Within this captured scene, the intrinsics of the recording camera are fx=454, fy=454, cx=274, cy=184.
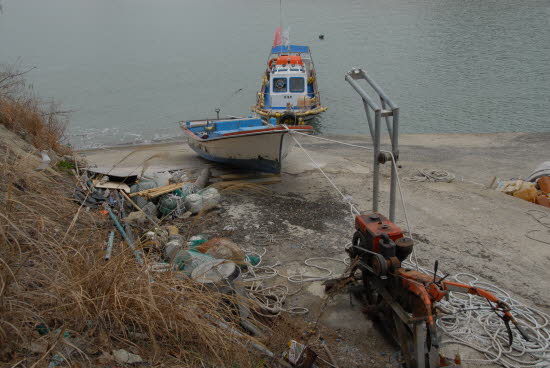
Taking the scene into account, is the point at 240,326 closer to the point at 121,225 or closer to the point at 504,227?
the point at 121,225

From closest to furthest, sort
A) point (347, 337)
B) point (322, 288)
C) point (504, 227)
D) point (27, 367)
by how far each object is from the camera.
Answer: point (27, 367) → point (347, 337) → point (322, 288) → point (504, 227)

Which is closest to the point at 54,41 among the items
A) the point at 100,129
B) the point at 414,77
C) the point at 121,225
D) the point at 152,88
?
the point at 152,88

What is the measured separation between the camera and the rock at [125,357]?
252cm

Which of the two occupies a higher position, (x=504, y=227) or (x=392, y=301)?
(x=392, y=301)

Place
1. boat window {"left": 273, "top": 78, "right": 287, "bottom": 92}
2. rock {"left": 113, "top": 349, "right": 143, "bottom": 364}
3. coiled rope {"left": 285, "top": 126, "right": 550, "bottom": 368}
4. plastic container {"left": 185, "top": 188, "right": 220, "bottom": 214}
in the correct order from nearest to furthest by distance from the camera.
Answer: rock {"left": 113, "top": 349, "right": 143, "bottom": 364}, coiled rope {"left": 285, "top": 126, "right": 550, "bottom": 368}, plastic container {"left": 185, "top": 188, "right": 220, "bottom": 214}, boat window {"left": 273, "top": 78, "right": 287, "bottom": 92}

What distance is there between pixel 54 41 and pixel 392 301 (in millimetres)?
39835

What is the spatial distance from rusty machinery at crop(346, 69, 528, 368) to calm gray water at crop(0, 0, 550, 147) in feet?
50.0

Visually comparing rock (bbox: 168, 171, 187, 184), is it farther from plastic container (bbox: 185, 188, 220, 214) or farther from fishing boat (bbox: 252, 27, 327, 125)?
fishing boat (bbox: 252, 27, 327, 125)

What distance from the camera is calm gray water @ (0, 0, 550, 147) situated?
20.0 meters

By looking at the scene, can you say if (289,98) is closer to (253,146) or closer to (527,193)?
(253,146)

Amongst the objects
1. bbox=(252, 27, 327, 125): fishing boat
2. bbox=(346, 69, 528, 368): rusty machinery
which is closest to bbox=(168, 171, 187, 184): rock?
bbox=(346, 69, 528, 368): rusty machinery

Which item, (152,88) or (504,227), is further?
(152,88)

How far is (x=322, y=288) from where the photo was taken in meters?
4.66

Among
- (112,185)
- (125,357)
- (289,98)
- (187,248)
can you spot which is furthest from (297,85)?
(125,357)
